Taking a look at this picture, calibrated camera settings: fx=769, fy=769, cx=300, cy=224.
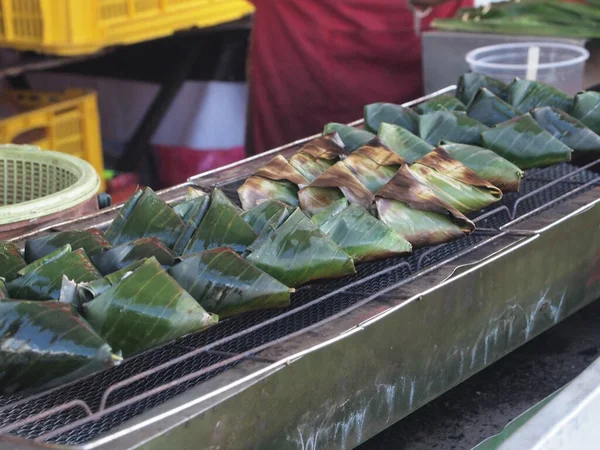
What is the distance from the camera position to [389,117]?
7.97 ft

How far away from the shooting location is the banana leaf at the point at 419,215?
1803mm

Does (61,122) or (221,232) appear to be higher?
(221,232)

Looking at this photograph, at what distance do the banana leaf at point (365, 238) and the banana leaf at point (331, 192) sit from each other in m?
0.13

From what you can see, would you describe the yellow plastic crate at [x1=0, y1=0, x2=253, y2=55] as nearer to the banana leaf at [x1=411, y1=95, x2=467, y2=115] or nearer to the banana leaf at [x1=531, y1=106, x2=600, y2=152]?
the banana leaf at [x1=411, y1=95, x2=467, y2=115]

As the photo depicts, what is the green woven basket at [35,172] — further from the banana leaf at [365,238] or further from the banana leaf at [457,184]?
the banana leaf at [457,184]

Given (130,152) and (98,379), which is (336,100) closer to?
(130,152)

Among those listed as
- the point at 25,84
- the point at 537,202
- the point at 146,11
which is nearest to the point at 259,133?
the point at 146,11

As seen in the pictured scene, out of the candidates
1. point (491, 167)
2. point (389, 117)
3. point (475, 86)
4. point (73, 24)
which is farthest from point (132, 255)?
point (73, 24)

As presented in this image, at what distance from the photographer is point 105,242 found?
1693mm

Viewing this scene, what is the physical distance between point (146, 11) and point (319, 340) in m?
3.06

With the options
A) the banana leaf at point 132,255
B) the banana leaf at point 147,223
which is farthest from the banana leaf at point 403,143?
the banana leaf at point 132,255

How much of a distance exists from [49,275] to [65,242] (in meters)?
0.19

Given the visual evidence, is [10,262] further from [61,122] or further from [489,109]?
[61,122]

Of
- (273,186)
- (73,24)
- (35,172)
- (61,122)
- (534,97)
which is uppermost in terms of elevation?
(73,24)
